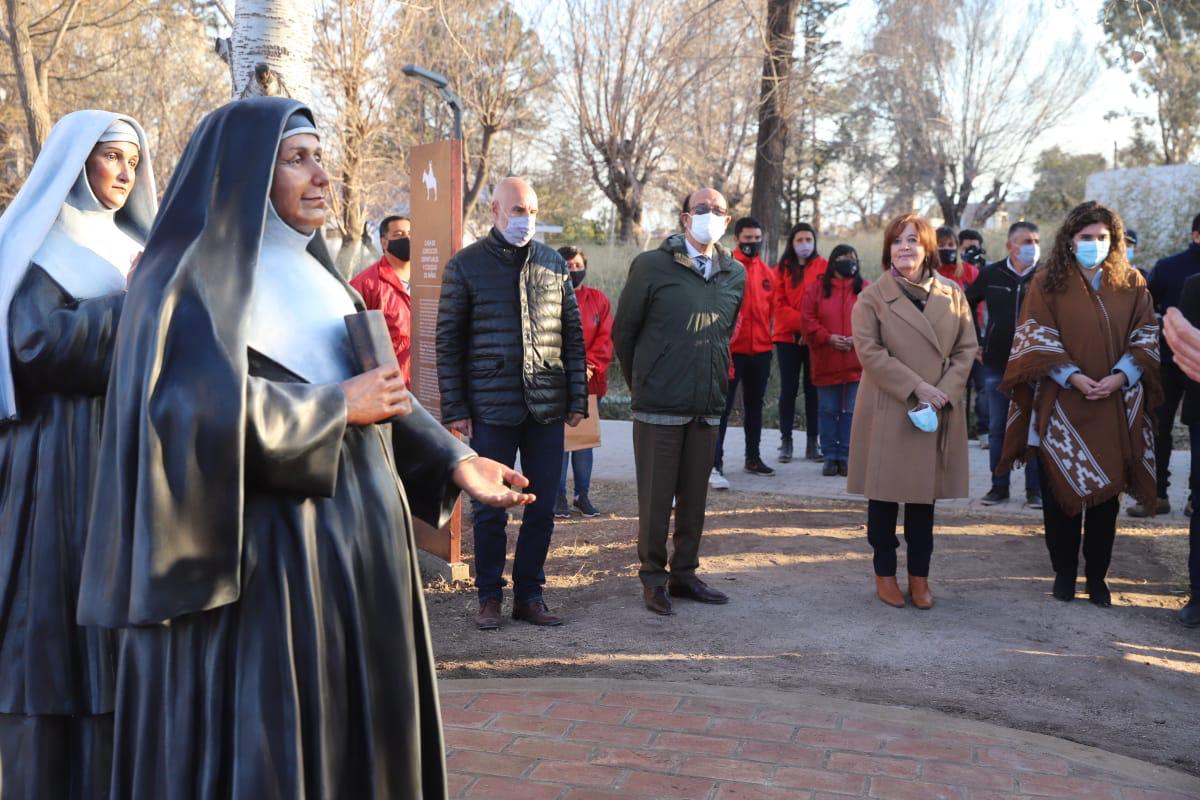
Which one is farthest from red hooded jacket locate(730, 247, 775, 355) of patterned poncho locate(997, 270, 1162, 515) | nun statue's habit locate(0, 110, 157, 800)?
nun statue's habit locate(0, 110, 157, 800)

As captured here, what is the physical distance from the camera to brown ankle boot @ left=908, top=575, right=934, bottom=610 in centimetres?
604

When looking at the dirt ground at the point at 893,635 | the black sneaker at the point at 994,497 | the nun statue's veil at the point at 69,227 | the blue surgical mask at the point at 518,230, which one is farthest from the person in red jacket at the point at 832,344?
the nun statue's veil at the point at 69,227

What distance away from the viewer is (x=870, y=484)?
234 inches

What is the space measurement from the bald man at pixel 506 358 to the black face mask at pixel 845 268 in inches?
172

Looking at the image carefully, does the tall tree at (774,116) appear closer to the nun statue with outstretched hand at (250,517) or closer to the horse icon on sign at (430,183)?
the horse icon on sign at (430,183)

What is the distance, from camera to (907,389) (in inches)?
230

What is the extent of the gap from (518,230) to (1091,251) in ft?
9.80

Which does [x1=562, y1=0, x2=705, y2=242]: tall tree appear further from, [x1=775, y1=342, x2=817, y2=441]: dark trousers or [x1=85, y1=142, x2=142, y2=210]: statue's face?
[x1=85, y1=142, x2=142, y2=210]: statue's face

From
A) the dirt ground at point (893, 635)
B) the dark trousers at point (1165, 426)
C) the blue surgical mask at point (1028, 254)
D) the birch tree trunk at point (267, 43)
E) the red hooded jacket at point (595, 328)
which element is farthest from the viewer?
the blue surgical mask at point (1028, 254)

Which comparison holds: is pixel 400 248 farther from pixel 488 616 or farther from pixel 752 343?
pixel 752 343

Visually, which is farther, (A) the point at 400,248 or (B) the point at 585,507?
(B) the point at 585,507

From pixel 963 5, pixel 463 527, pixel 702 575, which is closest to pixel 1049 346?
pixel 702 575

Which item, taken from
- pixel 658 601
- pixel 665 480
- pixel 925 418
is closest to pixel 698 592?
pixel 658 601

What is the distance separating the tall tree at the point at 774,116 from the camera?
13969 mm
